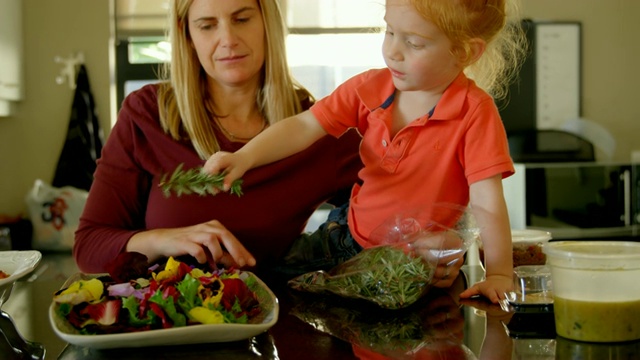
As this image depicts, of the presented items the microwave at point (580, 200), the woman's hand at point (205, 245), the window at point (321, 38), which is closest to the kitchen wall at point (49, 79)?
the window at point (321, 38)

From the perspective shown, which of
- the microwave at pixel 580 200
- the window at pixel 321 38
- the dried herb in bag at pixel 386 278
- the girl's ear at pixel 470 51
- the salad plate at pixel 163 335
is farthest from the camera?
the window at pixel 321 38

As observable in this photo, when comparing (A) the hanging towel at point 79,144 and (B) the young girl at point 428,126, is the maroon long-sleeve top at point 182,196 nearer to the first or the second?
(B) the young girl at point 428,126

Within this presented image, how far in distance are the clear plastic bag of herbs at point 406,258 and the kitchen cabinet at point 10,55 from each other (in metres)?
2.83

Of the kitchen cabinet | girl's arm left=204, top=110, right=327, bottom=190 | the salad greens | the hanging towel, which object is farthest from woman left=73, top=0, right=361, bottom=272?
the hanging towel

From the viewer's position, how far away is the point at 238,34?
4.58 ft

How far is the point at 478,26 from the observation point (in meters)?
1.04

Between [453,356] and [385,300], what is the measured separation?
0.20 metres

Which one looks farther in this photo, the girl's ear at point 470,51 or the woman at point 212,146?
the woman at point 212,146

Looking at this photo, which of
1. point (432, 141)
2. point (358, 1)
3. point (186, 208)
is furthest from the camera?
point (358, 1)

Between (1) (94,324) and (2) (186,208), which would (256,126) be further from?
(1) (94,324)

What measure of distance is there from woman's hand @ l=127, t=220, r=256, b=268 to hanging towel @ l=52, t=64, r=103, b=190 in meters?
2.78

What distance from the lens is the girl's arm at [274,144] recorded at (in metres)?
1.05

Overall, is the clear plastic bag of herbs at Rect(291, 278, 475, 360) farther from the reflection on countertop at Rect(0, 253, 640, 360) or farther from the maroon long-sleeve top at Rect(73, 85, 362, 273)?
the maroon long-sleeve top at Rect(73, 85, 362, 273)

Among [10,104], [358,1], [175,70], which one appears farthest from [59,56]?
[175,70]
